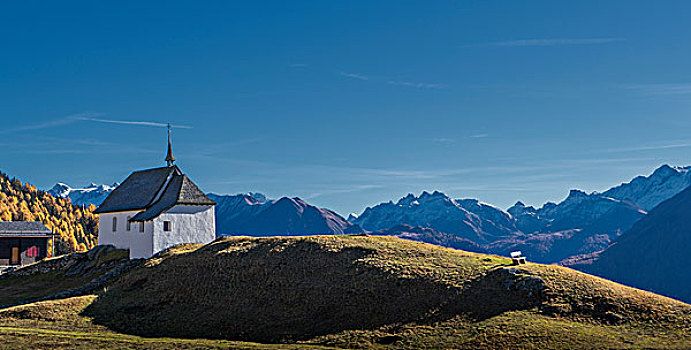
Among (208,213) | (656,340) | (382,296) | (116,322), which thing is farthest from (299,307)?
(208,213)

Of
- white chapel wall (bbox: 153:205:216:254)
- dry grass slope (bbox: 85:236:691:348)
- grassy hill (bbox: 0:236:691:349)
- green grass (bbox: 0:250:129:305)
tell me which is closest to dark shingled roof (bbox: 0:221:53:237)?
green grass (bbox: 0:250:129:305)

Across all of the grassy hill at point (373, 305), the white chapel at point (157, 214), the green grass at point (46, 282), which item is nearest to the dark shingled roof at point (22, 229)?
the green grass at point (46, 282)

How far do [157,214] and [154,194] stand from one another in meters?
7.29

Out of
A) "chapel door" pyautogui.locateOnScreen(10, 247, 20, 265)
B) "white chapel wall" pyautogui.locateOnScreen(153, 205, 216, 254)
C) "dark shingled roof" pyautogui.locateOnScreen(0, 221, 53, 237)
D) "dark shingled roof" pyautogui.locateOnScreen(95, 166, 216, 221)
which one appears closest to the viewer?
"white chapel wall" pyautogui.locateOnScreen(153, 205, 216, 254)

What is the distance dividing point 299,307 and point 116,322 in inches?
594

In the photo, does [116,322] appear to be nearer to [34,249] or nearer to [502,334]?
[502,334]

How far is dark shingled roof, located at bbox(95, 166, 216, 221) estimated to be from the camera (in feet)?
250

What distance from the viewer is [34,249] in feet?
318

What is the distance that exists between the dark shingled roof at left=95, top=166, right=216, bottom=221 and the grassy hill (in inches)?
675

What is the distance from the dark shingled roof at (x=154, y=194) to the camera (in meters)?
76.2

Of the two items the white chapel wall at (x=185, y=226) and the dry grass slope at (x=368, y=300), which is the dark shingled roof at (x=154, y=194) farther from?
the dry grass slope at (x=368, y=300)

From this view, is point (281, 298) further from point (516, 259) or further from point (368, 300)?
point (516, 259)

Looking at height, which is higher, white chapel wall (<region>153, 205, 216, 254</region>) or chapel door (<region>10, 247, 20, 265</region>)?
white chapel wall (<region>153, 205, 216, 254</region>)

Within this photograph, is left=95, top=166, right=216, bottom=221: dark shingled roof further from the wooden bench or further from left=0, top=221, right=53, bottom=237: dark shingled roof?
the wooden bench
